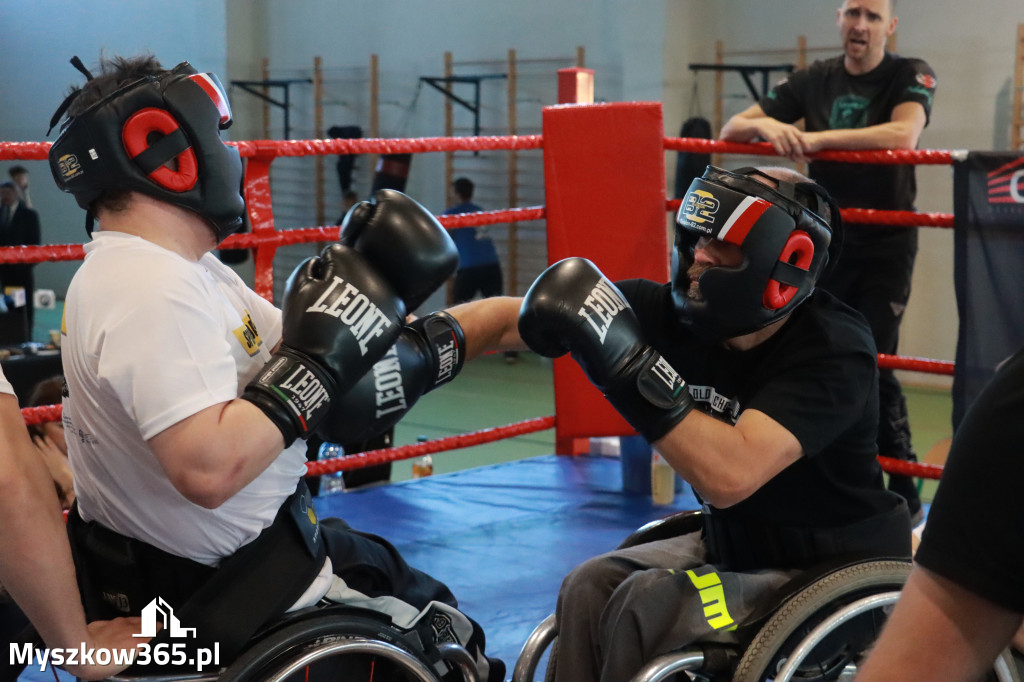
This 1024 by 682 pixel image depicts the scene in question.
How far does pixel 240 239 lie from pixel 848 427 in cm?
156

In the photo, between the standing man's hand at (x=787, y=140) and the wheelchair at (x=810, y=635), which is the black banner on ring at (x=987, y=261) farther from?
the wheelchair at (x=810, y=635)

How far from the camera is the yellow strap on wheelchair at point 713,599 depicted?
4.76ft

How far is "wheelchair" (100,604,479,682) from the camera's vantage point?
4.19 ft

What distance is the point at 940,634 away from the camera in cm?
79

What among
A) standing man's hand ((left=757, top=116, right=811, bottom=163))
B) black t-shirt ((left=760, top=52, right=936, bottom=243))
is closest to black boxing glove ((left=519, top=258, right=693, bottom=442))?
standing man's hand ((left=757, top=116, right=811, bottom=163))

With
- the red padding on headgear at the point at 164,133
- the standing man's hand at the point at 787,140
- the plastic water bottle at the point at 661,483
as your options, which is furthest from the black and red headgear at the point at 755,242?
the plastic water bottle at the point at 661,483

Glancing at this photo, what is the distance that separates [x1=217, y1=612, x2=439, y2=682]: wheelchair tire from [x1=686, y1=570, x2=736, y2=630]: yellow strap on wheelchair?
0.39 m

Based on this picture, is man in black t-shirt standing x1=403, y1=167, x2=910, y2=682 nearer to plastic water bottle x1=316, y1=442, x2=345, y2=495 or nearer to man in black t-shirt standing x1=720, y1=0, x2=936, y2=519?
man in black t-shirt standing x1=720, y1=0, x2=936, y2=519

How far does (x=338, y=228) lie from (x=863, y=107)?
187cm

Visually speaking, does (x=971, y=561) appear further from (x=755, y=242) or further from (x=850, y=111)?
(x=850, y=111)

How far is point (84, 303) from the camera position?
1.25m

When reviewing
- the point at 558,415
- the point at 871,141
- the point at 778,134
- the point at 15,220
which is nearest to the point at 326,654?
the point at 558,415

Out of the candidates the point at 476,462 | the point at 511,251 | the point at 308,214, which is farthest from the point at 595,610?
the point at 308,214

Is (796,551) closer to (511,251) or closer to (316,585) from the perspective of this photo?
(316,585)
